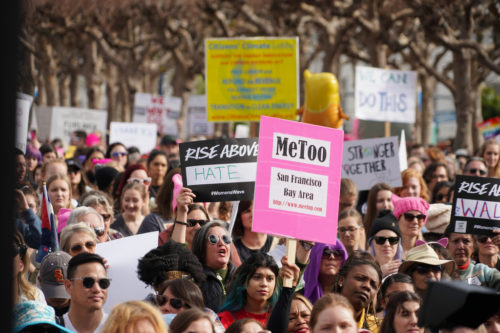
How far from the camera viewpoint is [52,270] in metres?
4.95

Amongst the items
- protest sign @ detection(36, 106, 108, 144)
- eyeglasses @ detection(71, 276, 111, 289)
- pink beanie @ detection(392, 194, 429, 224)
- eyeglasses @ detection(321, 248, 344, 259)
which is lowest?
→ eyeglasses @ detection(71, 276, 111, 289)

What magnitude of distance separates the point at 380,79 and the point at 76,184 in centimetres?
694

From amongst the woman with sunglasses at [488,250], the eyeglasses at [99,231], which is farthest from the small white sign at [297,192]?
the woman with sunglasses at [488,250]

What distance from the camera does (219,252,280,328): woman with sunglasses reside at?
4.81 metres

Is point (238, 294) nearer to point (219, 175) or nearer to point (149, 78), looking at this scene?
point (219, 175)

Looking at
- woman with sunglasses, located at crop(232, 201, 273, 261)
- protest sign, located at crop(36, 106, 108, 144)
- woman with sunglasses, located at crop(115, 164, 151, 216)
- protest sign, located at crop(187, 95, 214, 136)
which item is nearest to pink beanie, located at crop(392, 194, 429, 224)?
woman with sunglasses, located at crop(232, 201, 273, 261)

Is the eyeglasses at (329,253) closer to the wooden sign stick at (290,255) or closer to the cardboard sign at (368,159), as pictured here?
the wooden sign stick at (290,255)

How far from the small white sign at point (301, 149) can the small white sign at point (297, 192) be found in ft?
0.27

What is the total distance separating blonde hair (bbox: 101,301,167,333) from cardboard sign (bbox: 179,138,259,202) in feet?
9.77

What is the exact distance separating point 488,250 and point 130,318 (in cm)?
399

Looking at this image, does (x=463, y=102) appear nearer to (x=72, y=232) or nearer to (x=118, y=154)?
(x=118, y=154)

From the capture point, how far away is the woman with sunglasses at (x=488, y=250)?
263 inches

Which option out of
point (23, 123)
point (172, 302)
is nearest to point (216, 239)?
point (172, 302)

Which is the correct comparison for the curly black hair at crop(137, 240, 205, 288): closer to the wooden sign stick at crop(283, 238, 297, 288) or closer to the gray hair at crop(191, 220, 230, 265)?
the gray hair at crop(191, 220, 230, 265)
